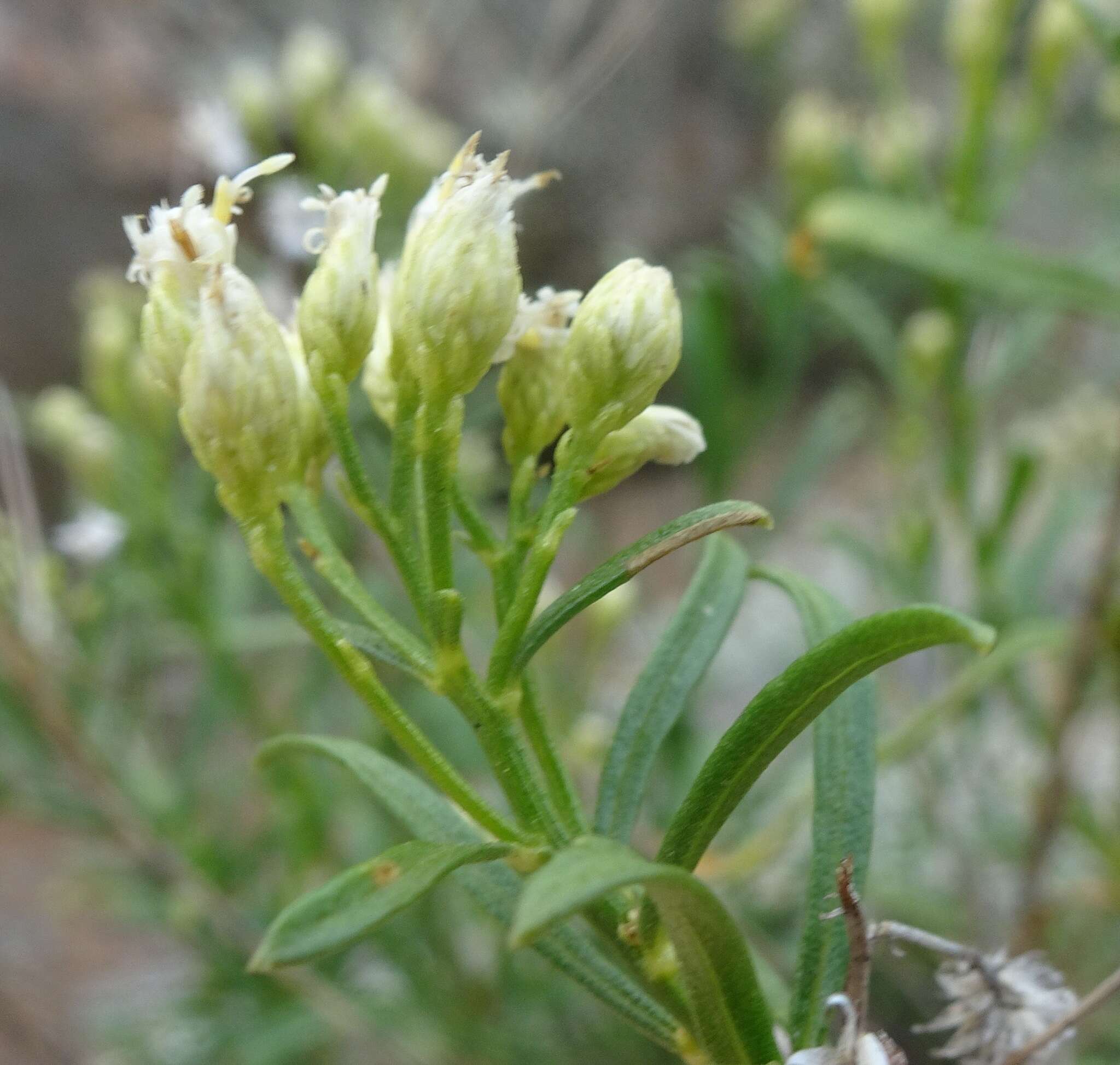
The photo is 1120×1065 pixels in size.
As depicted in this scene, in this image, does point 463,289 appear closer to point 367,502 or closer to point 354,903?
point 367,502

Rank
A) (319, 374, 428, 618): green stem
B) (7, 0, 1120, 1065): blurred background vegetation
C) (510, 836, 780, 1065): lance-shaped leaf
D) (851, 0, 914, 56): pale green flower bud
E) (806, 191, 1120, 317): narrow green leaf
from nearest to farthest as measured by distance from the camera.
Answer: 1. (510, 836, 780, 1065): lance-shaped leaf
2. (319, 374, 428, 618): green stem
3. (806, 191, 1120, 317): narrow green leaf
4. (7, 0, 1120, 1065): blurred background vegetation
5. (851, 0, 914, 56): pale green flower bud

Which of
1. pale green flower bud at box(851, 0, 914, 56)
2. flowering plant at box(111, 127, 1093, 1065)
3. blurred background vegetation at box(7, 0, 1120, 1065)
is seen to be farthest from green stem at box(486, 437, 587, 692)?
pale green flower bud at box(851, 0, 914, 56)

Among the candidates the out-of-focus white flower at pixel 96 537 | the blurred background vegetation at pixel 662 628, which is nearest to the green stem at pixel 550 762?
the blurred background vegetation at pixel 662 628

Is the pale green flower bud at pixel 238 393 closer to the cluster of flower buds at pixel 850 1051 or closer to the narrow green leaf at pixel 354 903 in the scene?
the narrow green leaf at pixel 354 903

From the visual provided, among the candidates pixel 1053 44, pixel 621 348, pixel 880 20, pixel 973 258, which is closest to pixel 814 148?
pixel 880 20

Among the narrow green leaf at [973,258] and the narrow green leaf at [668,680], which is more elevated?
the narrow green leaf at [973,258]

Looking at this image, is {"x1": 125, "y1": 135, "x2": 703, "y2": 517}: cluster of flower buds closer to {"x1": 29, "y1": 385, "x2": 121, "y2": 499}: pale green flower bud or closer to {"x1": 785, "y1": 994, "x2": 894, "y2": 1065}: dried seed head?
{"x1": 785, "y1": 994, "x2": 894, "y2": 1065}: dried seed head
